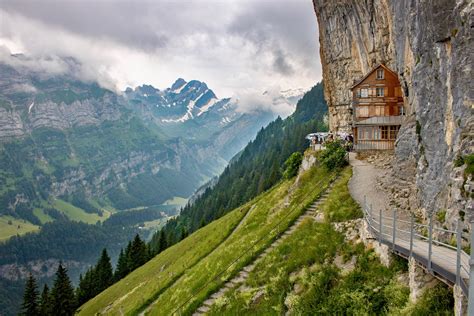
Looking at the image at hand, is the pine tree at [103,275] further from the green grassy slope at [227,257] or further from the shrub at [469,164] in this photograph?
the shrub at [469,164]

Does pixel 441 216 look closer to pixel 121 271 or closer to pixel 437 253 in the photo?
pixel 437 253

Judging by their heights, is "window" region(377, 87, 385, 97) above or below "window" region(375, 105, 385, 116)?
above

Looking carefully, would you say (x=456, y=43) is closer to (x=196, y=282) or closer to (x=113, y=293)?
(x=196, y=282)

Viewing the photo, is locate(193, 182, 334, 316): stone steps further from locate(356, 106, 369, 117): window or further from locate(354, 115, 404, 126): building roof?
locate(356, 106, 369, 117): window

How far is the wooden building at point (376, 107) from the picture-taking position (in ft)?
164

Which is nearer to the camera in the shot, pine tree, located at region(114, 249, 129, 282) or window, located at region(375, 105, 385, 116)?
window, located at region(375, 105, 385, 116)

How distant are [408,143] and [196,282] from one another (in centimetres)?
2213

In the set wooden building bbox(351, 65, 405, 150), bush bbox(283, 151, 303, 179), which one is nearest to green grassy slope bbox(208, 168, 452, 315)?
wooden building bbox(351, 65, 405, 150)

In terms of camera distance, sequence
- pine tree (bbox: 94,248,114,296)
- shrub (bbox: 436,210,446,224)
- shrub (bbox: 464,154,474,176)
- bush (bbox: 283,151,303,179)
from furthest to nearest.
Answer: pine tree (bbox: 94,248,114,296) → bush (bbox: 283,151,303,179) → shrub (bbox: 436,210,446,224) → shrub (bbox: 464,154,474,176)

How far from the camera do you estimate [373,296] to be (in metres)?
18.1

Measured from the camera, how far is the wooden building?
50.0 metres

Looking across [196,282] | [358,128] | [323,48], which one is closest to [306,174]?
[358,128]

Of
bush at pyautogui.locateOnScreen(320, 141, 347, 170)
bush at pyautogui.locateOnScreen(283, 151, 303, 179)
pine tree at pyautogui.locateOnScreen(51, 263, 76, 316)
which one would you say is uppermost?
bush at pyautogui.locateOnScreen(320, 141, 347, 170)

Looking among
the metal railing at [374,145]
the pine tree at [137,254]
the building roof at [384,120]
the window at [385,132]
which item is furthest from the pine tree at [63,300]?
the window at [385,132]
